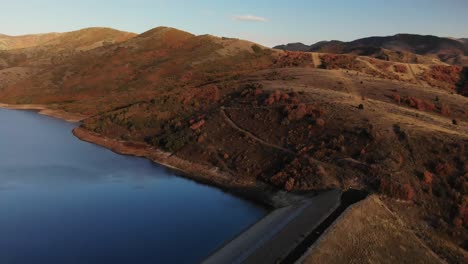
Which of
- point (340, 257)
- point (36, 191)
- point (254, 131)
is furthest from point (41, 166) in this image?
point (340, 257)

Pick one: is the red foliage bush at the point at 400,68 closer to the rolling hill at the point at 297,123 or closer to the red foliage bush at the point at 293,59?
the rolling hill at the point at 297,123

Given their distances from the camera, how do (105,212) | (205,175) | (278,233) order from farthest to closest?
(205,175)
(105,212)
(278,233)

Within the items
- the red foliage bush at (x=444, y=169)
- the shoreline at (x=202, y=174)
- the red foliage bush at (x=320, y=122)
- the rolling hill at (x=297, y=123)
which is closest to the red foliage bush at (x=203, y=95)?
the rolling hill at (x=297, y=123)

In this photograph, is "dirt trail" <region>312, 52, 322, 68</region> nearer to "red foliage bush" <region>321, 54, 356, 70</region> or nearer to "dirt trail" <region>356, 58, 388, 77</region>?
"red foliage bush" <region>321, 54, 356, 70</region>

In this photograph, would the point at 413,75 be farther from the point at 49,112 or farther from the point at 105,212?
the point at 49,112

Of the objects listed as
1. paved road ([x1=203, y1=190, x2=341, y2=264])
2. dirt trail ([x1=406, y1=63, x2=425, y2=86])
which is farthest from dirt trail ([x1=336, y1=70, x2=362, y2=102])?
paved road ([x1=203, y1=190, x2=341, y2=264])

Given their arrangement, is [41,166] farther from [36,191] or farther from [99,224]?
[99,224]

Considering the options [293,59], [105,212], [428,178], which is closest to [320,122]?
[428,178]

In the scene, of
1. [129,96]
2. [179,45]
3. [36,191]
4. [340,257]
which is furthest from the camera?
[179,45]

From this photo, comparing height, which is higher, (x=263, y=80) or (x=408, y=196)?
(x=263, y=80)
